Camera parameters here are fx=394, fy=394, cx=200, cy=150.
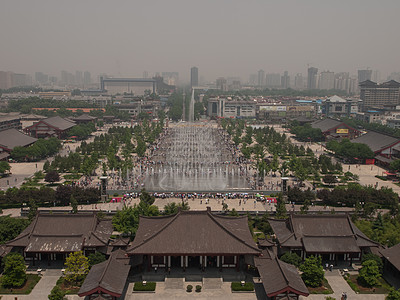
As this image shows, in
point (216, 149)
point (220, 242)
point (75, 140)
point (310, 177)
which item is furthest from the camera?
point (75, 140)

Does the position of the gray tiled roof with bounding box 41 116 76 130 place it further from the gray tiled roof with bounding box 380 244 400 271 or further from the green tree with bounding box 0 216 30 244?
the gray tiled roof with bounding box 380 244 400 271

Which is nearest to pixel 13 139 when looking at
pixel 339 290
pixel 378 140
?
pixel 339 290

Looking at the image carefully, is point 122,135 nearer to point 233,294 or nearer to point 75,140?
point 75,140

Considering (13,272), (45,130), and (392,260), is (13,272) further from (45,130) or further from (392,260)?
(45,130)

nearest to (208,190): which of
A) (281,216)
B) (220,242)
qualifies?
(281,216)

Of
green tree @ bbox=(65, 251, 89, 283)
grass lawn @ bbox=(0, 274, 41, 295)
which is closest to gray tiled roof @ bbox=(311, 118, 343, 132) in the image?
green tree @ bbox=(65, 251, 89, 283)
